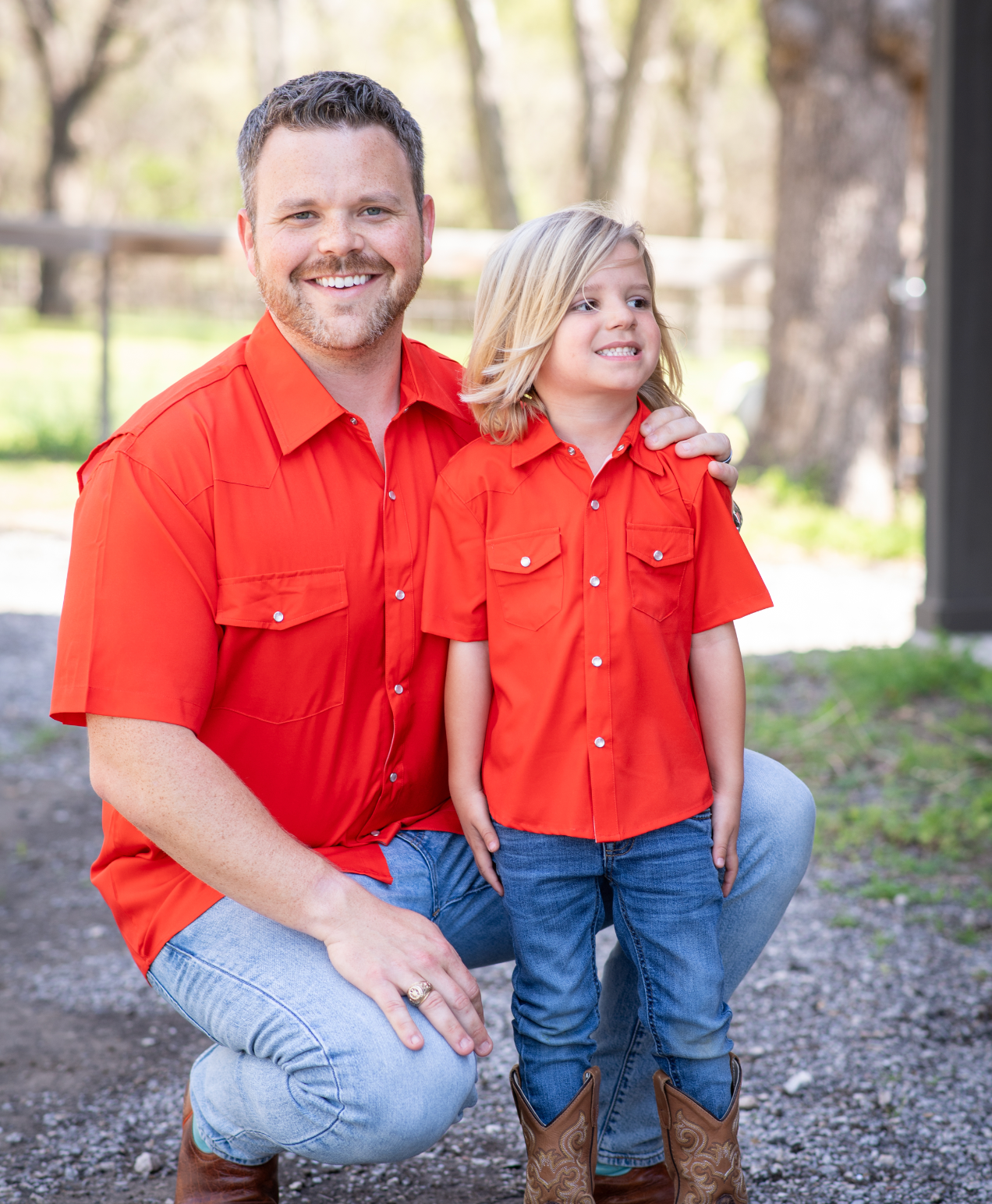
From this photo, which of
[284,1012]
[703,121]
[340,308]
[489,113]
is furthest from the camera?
[703,121]

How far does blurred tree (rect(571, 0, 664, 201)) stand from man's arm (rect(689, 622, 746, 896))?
11.1 metres

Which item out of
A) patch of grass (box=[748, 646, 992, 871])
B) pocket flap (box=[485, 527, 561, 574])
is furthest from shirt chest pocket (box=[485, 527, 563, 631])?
patch of grass (box=[748, 646, 992, 871])

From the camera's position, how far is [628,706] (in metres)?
2.08

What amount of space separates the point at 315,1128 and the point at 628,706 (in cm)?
78

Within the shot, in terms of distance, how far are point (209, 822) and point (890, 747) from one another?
10.9 feet

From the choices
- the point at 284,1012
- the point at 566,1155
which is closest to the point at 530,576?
the point at 284,1012

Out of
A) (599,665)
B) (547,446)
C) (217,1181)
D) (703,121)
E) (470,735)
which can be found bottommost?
(217,1181)

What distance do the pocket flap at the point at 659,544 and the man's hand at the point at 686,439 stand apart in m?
0.13

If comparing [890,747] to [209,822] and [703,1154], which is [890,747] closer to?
[703,1154]

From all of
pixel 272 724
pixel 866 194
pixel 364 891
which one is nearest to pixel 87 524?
pixel 272 724

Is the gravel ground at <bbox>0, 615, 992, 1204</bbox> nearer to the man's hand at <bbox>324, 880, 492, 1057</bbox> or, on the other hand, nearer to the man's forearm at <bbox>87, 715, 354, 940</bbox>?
the man's hand at <bbox>324, 880, 492, 1057</bbox>

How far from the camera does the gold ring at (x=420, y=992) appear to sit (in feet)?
6.34

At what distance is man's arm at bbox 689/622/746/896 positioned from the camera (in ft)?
6.98

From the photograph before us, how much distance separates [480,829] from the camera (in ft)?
6.95
